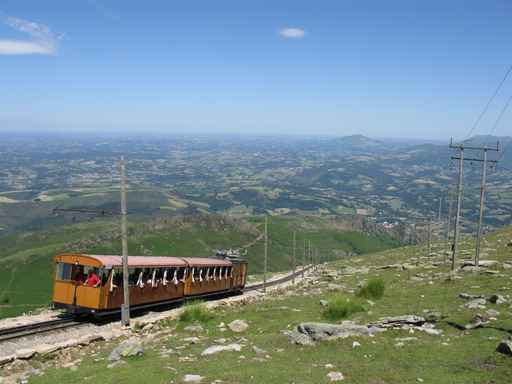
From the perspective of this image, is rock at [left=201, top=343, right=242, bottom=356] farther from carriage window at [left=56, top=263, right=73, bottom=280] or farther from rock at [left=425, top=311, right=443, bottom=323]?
carriage window at [left=56, top=263, right=73, bottom=280]

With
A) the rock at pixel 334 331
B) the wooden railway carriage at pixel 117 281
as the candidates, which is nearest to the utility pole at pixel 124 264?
the wooden railway carriage at pixel 117 281

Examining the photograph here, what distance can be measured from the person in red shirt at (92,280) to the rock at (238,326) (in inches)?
341

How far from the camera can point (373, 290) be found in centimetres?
2775

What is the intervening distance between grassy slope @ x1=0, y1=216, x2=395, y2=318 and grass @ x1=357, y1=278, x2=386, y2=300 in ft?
234

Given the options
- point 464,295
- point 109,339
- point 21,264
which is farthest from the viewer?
point 21,264

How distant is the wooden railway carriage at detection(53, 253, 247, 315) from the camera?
26172 millimetres

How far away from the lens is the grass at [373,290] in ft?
90.2

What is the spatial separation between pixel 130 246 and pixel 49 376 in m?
125

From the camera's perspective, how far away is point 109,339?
21.0 metres

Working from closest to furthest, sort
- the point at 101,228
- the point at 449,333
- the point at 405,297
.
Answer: the point at 449,333
the point at 405,297
the point at 101,228

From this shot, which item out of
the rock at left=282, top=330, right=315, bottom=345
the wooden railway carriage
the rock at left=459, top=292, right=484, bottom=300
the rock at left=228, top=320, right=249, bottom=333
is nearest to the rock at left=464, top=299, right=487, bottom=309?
the rock at left=459, top=292, right=484, bottom=300

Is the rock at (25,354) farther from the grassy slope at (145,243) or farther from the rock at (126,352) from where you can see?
the grassy slope at (145,243)

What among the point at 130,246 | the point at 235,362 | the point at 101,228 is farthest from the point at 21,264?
the point at 235,362

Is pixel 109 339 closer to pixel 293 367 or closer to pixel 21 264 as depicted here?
pixel 293 367
